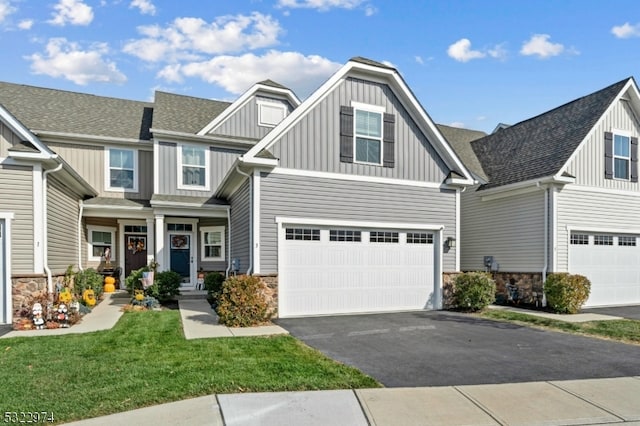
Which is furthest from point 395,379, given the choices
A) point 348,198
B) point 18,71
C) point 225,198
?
point 18,71

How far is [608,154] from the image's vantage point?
1432 cm

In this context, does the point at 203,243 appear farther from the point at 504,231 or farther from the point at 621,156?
the point at 621,156

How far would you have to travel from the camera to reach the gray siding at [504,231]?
13.8 metres

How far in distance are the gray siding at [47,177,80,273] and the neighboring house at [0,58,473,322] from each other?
86 mm

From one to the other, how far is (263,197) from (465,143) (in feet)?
40.2

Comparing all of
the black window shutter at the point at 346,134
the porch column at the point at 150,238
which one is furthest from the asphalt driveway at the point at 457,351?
the porch column at the point at 150,238

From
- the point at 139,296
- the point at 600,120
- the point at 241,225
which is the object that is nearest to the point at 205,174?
the point at 241,225

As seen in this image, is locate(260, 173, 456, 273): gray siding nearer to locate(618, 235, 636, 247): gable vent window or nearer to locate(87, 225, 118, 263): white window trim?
locate(618, 235, 636, 247): gable vent window

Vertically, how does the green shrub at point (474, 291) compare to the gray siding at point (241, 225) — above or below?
below

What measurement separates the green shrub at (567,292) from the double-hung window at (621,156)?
4.74 meters

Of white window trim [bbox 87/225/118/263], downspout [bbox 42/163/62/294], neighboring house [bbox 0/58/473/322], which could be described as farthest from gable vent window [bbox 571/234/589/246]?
white window trim [bbox 87/225/118/263]

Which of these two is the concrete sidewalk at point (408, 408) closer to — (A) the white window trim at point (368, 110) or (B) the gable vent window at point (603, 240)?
(A) the white window trim at point (368, 110)

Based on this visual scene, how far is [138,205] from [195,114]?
4.49 metres

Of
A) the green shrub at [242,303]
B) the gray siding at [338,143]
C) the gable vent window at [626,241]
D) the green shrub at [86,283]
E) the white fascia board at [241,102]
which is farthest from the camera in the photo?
the white fascia board at [241,102]
